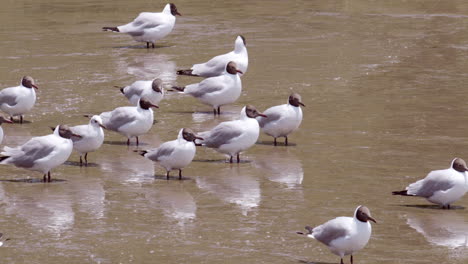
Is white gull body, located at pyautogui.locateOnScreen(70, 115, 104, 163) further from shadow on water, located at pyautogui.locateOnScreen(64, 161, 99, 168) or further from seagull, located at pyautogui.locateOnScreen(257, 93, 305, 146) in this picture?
seagull, located at pyautogui.locateOnScreen(257, 93, 305, 146)

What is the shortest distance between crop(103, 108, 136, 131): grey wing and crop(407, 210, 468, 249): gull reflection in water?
5.79 meters

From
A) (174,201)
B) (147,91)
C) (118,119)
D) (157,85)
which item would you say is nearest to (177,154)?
(174,201)

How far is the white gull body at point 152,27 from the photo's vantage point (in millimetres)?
29625

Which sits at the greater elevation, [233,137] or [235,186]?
[233,137]

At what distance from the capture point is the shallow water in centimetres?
1389

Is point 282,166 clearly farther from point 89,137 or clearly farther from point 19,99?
point 19,99

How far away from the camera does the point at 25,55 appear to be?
28.5 m

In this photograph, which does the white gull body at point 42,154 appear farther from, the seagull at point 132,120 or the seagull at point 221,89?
the seagull at point 221,89

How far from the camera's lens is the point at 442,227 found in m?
14.5

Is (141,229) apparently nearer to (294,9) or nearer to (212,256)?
(212,256)

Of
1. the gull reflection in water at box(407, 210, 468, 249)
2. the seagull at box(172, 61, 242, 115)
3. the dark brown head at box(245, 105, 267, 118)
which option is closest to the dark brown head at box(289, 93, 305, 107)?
the dark brown head at box(245, 105, 267, 118)

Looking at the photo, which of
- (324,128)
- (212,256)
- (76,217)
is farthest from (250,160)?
(212,256)

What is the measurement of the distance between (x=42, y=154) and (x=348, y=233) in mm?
5791

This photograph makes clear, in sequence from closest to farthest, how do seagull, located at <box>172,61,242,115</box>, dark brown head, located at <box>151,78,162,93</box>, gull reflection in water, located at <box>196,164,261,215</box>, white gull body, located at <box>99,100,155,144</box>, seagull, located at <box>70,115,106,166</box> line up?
gull reflection in water, located at <box>196,164,261,215</box>
seagull, located at <box>70,115,106,166</box>
white gull body, located at <box>99,100,155,144</box>
dark brown head, located at <box>151,78,162,93</box>
seagull, located at <box>172,61,242,115</box>
